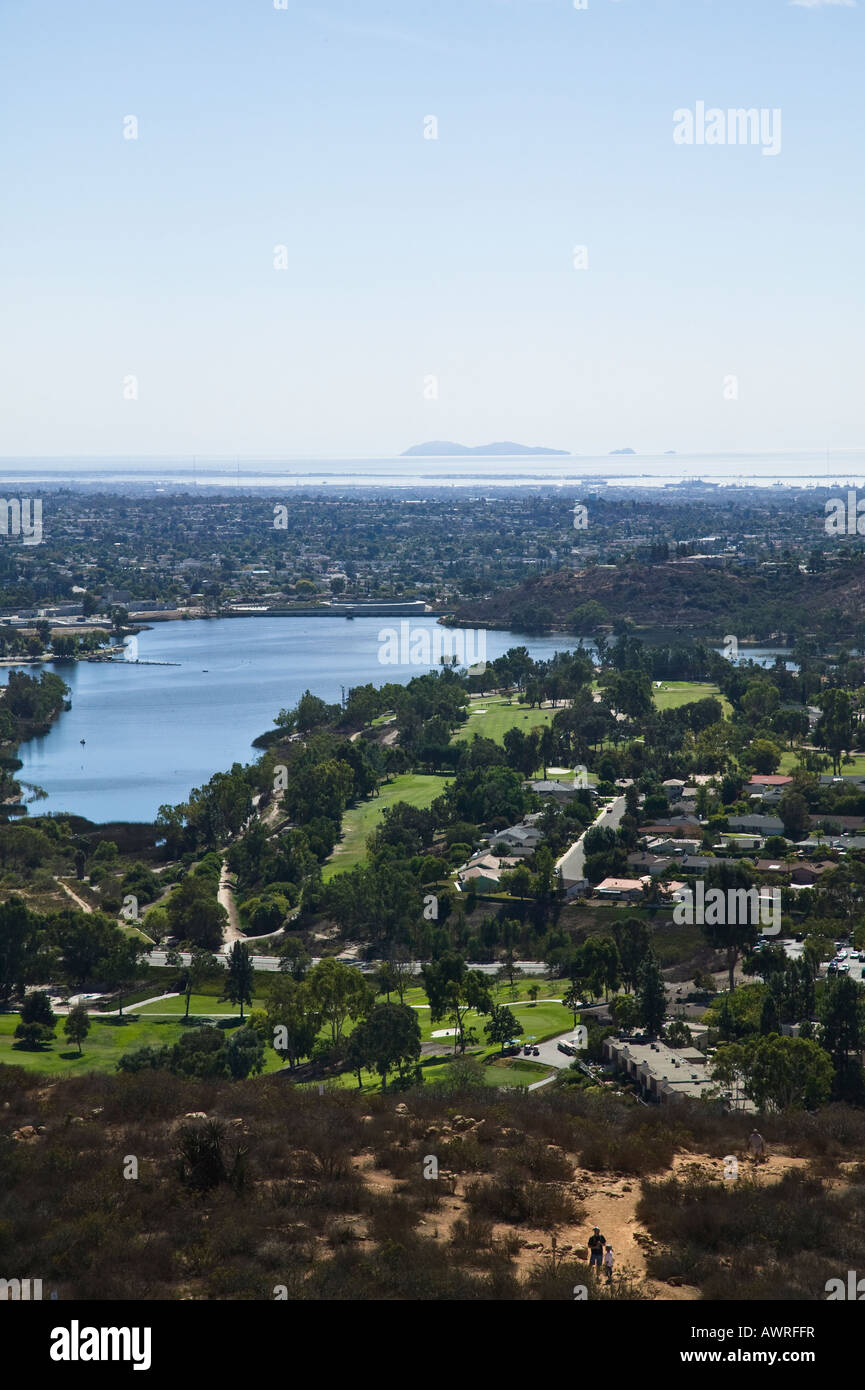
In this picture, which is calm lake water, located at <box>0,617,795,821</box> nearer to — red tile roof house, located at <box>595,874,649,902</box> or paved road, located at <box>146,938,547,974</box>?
paved road, located at <box>146,938,547,974</box>

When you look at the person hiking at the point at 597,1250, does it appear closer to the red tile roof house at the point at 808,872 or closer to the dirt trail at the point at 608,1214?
the dirt trail at the point at 608,1214

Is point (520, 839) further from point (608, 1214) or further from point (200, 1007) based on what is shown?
point (608, 1214)

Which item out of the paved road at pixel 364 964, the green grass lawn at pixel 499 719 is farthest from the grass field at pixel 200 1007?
the green grass lawn at pixel 499 719

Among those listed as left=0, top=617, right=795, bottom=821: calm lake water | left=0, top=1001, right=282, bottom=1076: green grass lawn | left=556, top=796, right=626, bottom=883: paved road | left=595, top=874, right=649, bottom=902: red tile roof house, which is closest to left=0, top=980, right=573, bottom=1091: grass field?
left=0, top=1001, right=282, bottom=1076: green grass lawn

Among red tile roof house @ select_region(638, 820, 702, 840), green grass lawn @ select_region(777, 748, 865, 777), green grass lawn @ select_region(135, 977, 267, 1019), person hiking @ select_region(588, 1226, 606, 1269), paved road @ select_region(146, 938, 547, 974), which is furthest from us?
green grass lawn @ select_region(777, 748, 865, 777)

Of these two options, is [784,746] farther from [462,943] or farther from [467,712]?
[462,943]
